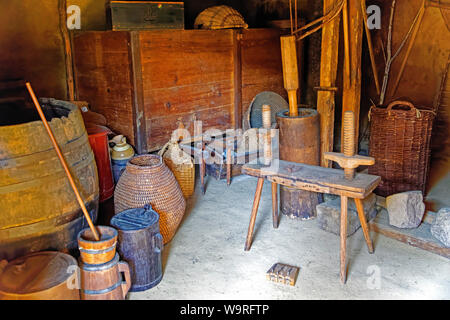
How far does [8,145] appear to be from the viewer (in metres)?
2.94

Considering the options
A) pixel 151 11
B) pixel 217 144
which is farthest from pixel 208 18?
pixel 217 144

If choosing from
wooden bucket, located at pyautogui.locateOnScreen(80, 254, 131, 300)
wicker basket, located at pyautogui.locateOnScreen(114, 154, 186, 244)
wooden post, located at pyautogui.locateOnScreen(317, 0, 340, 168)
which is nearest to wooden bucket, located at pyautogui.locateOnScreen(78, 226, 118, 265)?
wooden bucket, located at pyautogui.locateOnScreen(80, 254, 131, 300)

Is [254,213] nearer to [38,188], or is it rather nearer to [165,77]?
[38,188]

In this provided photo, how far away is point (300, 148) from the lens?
4.07 meters

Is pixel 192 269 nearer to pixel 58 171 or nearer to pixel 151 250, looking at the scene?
pixel 151 250

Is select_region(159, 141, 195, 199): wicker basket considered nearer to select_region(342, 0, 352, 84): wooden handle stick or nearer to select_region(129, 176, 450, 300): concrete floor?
select_region(129, 176, 450, 300): concrete floor

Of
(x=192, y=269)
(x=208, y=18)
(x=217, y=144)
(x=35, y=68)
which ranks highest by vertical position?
(x=208, y=18)

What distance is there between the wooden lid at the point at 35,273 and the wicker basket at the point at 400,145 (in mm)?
3102

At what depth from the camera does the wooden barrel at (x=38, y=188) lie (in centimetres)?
295

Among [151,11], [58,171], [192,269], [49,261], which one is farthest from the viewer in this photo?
[151,11]

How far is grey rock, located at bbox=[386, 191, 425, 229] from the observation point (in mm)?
3920

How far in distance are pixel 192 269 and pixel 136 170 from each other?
890 mm

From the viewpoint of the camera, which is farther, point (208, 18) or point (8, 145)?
point (208, 18)

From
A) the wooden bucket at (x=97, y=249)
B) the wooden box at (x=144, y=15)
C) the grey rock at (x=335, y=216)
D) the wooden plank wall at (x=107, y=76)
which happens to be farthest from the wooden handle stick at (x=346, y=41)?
the wooden bucket at (x=97, y=249)
